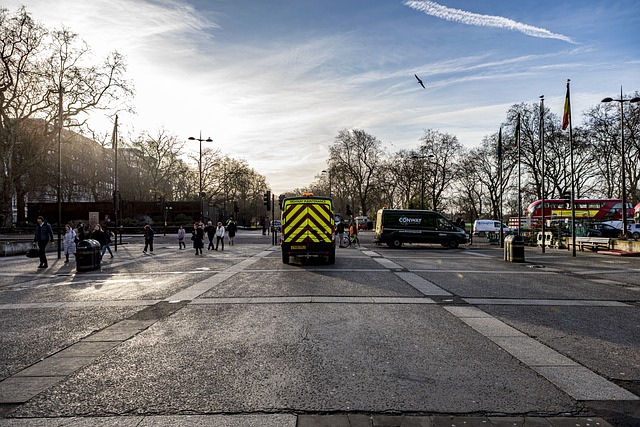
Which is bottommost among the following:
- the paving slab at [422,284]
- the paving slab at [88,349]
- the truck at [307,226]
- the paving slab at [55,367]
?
the paving slab at [422,284]

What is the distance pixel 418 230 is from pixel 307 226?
A: 14.0 metres

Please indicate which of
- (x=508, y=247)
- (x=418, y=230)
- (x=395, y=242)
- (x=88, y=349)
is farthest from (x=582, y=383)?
(x=395, y=242)

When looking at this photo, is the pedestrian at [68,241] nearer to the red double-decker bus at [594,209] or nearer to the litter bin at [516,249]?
the litter bin at [516,249]

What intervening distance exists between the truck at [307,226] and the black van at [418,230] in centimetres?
1315

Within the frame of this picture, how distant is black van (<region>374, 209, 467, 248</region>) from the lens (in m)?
28.3

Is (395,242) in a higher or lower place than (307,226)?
lower

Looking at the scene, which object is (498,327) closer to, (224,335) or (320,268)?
(224,335)

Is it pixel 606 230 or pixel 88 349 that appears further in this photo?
pixel 606 230

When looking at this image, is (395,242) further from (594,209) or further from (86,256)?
(594,209)

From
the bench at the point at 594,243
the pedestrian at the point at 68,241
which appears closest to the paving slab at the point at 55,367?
the pedestrian at the point at 68,241

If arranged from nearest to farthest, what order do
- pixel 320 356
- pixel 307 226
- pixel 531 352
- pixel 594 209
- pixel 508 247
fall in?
1. pixel 320 356
2. pixel 531 352
3. pixel 307 226
4. pixel 508 247
5. pixel 594 209

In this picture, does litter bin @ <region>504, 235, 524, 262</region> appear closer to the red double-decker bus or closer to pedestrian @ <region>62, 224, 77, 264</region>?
pedestrian @ <region>62, 224, 77, 264</region>

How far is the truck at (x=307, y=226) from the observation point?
1595 centimetres

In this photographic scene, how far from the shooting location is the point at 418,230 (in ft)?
93.0
